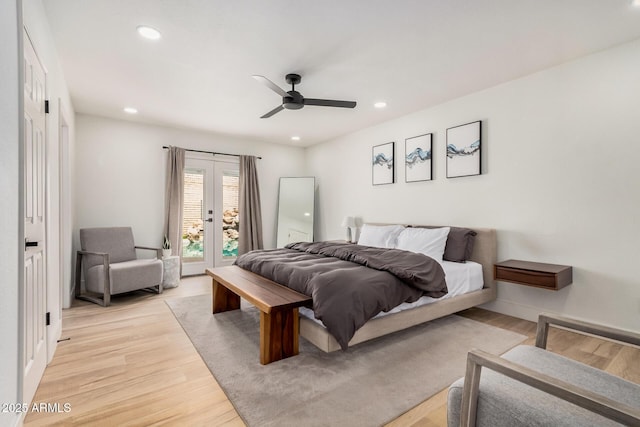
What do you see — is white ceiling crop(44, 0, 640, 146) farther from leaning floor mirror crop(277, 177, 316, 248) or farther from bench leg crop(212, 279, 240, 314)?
leaning floor mirror crop(277, 177, 316, 248)

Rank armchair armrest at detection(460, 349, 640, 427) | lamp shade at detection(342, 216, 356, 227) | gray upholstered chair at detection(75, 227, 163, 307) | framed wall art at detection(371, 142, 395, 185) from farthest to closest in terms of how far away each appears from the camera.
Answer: lamp shade at detection(342, 216, 356, 227), framed wall art at detection(371, 142, 395, 185), gray upholstered chair at detection(75, 227, 163, 307), armchair armrest at detection(460, 349, 640, 427)

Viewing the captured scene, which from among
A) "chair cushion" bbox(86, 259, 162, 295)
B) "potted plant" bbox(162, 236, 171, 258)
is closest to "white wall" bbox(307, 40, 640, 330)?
"chair cushion" bbox(86, 259, 162, 295)

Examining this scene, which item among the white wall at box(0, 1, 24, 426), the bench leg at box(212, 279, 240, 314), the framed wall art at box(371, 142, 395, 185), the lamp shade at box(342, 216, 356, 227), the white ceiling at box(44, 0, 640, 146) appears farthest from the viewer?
the lamp shade at box(342, 216, 356, 227)

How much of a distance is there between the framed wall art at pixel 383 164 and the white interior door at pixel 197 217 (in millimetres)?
2927

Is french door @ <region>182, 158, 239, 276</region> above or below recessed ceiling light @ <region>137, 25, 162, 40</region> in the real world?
below

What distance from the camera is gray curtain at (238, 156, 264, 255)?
577 cm

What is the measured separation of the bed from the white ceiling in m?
1.80

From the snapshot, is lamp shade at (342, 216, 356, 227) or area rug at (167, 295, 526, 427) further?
lamp shade at (342, 216, 356, 227)

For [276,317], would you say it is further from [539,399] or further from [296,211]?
[296,211]

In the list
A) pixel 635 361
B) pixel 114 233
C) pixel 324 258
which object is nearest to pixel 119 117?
pixel 114 233

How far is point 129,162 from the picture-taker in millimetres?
4797

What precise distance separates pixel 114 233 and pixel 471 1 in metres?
4.92

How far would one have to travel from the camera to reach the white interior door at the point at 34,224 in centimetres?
171

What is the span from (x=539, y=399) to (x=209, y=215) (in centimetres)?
526
